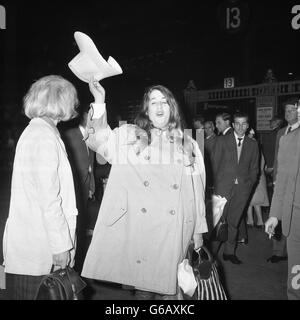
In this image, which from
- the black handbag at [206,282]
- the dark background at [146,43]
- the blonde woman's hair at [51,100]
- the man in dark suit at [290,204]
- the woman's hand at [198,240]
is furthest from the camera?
the dark background at [146,43]

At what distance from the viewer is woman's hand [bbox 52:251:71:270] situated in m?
2.05

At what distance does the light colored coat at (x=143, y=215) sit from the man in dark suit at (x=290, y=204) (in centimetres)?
77

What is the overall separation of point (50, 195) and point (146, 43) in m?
15.1

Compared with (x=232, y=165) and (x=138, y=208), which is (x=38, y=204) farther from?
(x=232, y=165)

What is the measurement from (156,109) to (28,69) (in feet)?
32.1

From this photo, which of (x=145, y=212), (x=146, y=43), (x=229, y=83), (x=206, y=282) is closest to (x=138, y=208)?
(x=145, y=212)

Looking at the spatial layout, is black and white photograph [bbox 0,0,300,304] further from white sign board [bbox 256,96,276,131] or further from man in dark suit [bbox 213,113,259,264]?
white sign board [bbox 256,96,276,131]

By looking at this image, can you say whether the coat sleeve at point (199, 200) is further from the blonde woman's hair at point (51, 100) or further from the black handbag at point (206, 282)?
the blonde woman's hair at point (51, 100)

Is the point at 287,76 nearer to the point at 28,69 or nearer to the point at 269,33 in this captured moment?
the point at 269,33

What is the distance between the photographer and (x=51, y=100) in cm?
219

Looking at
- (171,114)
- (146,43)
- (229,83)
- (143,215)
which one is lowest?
(143,215)

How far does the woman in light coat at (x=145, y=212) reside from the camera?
2.60 m

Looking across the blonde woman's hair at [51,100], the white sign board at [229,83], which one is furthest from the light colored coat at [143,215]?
the white sign board at [229,83]
